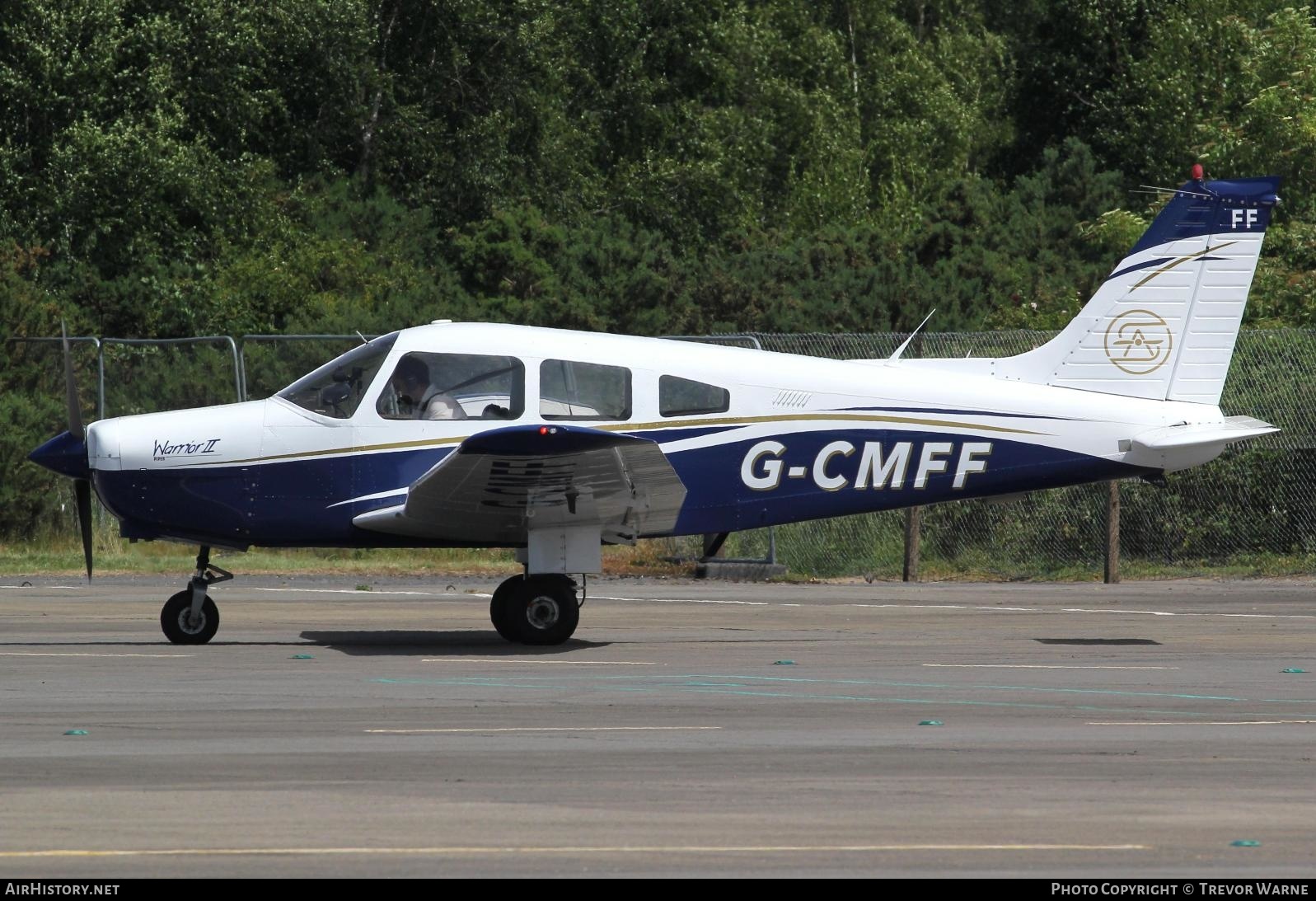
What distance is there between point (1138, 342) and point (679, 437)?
360cm

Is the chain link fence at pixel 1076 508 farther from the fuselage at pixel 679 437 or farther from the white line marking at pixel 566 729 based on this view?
the white line marking at pixel 566 729

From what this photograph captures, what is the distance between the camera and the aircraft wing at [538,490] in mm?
10914

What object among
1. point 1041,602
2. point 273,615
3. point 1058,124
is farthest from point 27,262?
point 1058,124

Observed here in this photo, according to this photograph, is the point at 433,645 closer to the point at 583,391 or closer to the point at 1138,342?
the point at 583,391

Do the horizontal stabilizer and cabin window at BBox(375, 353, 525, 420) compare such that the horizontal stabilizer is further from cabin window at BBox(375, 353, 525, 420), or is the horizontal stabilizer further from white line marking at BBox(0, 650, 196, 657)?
white line marking at BBox(0, 650, 196, 657)

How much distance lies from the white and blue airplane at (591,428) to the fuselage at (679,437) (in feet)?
0.04

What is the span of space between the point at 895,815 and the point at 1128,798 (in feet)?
3.35

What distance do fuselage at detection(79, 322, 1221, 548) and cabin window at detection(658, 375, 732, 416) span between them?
0.01 meters

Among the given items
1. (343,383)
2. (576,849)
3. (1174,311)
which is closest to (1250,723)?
(576,849)

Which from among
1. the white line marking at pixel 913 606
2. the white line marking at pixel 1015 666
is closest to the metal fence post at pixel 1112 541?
the white line marking at pixel 913 606

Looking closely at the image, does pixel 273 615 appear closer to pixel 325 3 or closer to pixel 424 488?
pixel 424 488

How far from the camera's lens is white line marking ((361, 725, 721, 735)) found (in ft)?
28.5

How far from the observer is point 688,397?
12.3 m

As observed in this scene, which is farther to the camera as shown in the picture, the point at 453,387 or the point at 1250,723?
the point at 453,387
